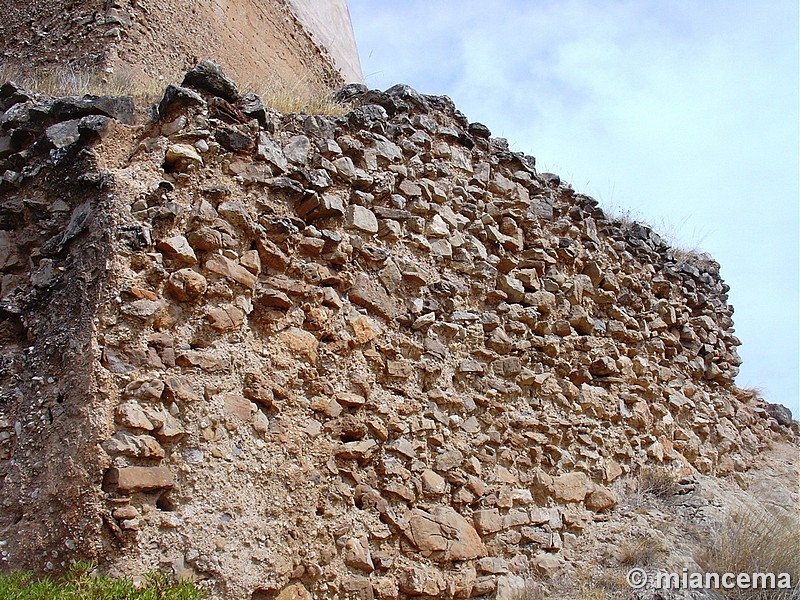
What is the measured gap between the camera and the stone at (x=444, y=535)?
12.9ft

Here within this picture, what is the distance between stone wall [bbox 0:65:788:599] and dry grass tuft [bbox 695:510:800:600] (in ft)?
2.42

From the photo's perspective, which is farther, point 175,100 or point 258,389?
point 175,100

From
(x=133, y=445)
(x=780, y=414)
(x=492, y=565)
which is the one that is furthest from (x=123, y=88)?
(x=780, y=414)

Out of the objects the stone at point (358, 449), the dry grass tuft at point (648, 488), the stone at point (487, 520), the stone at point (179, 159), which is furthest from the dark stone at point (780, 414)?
the stone at point (179, 159)

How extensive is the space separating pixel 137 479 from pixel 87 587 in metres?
0.46

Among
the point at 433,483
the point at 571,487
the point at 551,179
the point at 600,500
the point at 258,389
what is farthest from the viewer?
the point at 551,179

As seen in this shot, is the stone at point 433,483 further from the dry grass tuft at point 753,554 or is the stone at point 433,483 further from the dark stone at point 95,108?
the dark stone at point 95,108

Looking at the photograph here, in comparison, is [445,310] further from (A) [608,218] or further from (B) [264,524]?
(A) [608,218]

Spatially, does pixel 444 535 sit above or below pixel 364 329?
below

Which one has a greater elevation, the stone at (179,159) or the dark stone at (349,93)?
the dark stone at (349,93)

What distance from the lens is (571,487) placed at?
4.88 meters

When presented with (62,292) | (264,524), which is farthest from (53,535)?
(62,292)

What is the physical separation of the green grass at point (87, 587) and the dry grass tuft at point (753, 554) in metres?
3.23

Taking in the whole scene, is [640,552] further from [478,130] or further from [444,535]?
[478,130]
